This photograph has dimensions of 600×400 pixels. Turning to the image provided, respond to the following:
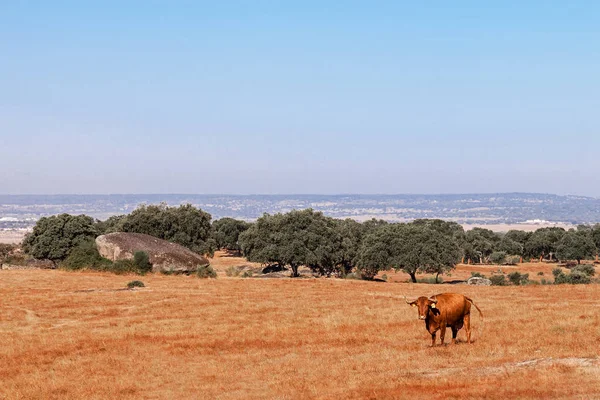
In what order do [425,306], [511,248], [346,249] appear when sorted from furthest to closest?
1. [511,248]
2. [346,249]
3. [425,306]

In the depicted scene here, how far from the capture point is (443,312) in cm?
2502

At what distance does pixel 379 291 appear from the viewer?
169 ft

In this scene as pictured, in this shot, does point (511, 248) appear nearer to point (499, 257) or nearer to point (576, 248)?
point (499, 257)

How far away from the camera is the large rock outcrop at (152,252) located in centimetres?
6700

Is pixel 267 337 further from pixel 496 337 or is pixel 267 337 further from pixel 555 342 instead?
pixel 555 342

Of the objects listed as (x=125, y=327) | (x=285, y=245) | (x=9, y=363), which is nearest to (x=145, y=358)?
(x=9, y=363)

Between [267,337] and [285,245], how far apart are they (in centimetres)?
4947

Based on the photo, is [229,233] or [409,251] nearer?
[409,251]

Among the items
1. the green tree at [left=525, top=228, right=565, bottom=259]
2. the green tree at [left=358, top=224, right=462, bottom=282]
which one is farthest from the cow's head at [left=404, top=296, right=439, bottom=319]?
the green tree at [left=525, top=228, right=565, bottom=259]

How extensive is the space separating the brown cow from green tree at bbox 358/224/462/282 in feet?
172

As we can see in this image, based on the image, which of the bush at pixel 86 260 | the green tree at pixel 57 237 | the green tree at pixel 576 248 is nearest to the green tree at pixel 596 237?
the green tree at pixel 576 248

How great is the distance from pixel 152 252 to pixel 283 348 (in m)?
42.2

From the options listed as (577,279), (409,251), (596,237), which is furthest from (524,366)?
(596,237)

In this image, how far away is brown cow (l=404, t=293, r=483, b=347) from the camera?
24.7 metres
